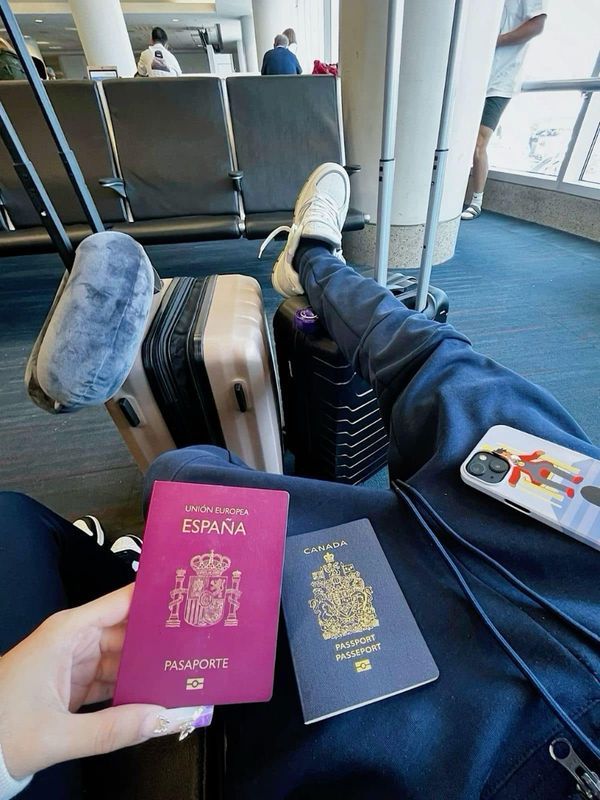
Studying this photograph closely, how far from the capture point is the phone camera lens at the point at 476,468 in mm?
374

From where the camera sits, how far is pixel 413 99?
5.51 ft

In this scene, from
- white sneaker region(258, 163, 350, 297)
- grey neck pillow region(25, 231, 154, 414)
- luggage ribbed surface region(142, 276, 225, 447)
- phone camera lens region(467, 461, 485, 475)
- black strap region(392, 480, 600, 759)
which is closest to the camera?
black strap region(392, 480, 600, 759)

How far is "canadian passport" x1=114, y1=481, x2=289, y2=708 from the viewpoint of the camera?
28 centimetres

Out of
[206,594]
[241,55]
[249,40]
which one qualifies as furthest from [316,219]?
[241,55]

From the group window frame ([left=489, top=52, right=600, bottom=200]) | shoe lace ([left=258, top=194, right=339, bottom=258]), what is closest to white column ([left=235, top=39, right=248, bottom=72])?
window frame ([left=489, top=52, right=600, bottom=200])

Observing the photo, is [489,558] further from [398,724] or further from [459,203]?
[459,203]

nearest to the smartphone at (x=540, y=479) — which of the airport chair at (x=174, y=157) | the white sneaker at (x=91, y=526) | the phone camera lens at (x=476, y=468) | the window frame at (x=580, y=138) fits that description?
the phone camera lens at (x=476, y=468)

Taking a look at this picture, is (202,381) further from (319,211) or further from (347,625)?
(319,211)

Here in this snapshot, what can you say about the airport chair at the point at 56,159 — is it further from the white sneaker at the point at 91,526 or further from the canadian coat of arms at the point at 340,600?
the canadian coat of arms at the point at 340,600

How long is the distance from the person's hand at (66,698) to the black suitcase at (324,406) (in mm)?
559

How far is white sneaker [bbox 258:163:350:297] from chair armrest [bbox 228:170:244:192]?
646 mm

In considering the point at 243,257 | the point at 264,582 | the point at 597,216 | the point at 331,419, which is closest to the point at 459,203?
the point at 597,216

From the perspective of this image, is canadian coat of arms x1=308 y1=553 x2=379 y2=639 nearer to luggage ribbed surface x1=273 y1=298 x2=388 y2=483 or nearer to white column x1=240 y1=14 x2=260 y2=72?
luggage ribbed surface x1=273 y1=298 x2=388 y2=483

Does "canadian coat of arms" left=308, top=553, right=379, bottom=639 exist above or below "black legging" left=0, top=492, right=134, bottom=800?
above
